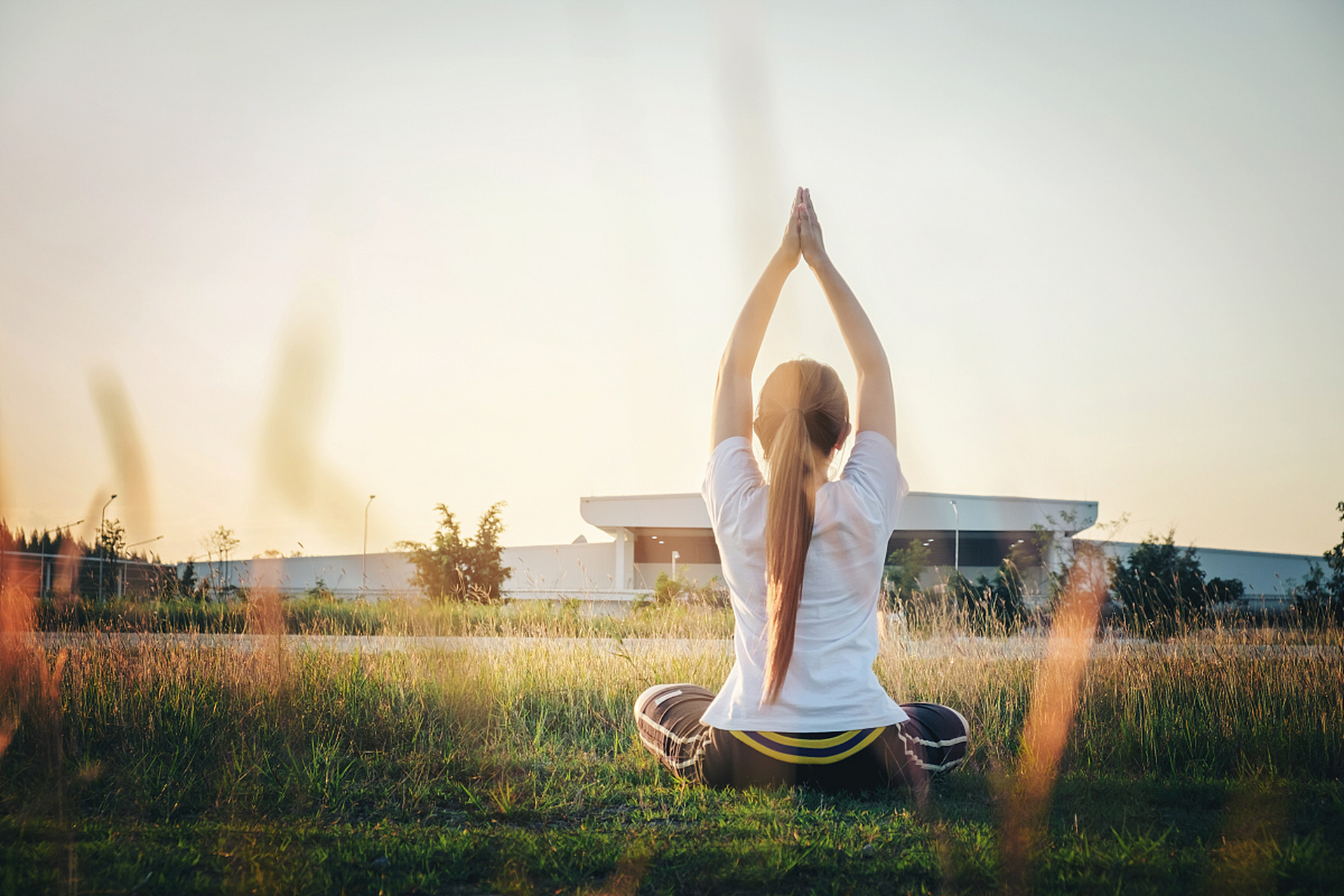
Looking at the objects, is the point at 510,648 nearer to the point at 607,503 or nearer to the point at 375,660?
the point at 375,660

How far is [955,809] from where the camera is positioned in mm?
2838

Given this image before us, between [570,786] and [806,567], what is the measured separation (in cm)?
164

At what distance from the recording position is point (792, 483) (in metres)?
2.31

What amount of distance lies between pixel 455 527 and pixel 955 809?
58.9 ft

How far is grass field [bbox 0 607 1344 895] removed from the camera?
7.08ft

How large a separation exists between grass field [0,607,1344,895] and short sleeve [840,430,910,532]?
0.99 m

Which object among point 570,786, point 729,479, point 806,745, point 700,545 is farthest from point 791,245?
point 700,545

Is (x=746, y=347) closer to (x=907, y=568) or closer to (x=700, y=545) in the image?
(x=907, y=568)

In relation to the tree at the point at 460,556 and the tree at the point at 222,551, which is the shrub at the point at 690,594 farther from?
the tree at the point at 222,551

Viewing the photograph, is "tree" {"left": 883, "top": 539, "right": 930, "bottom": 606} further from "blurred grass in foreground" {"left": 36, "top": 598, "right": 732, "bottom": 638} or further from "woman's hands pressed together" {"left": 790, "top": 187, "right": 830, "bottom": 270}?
"woman's hands pressed together" {"left": 790, "top": 187, "right": 830, "bottom": 270}

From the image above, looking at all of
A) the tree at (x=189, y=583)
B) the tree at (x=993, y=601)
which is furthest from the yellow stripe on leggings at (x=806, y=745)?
the tree at (x=189, y=583)

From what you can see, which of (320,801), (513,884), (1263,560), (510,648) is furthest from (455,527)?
(1263,560)

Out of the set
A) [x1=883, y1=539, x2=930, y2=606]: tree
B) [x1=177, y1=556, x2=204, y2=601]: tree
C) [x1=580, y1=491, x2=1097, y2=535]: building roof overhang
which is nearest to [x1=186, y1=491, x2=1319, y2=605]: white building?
[x1=580, y1=491, x2=1097, y2=535]: building roof overhang

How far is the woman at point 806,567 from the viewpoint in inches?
92.5
